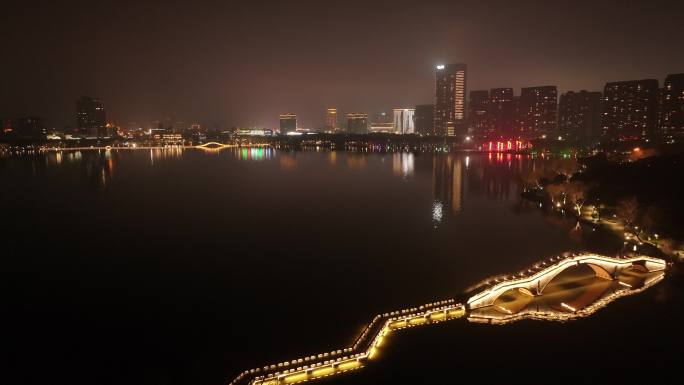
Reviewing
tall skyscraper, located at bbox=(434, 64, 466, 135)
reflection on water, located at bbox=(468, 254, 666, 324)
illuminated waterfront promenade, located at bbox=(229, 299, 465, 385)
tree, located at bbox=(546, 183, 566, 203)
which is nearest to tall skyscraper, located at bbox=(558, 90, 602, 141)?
tall skyscraper, located at bbox=(434, 64, 466, 135)

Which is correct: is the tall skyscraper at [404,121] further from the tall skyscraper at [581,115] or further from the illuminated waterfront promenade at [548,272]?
the illuminated waterfront promenade at [548,272]

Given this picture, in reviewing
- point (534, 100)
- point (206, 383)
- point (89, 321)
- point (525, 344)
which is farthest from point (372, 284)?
point (534, 100)

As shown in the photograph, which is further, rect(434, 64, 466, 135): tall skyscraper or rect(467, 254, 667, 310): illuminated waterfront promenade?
rect(434, 64, 466, 135): tall skyscraper

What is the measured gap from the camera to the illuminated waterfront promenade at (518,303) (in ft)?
18.2

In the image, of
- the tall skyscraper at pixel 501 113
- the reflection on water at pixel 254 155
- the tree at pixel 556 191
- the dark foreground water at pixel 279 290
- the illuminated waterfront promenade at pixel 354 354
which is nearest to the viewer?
the illuminated waterfront promenade at pixel 354 354

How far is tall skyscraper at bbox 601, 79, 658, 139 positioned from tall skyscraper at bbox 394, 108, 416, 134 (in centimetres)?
5027

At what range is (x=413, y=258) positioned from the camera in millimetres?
10016

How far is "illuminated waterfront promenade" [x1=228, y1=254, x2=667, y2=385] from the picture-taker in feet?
18.2

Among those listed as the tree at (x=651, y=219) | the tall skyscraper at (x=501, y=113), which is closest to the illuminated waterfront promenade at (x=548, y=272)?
the tree at (x=651, y=219)

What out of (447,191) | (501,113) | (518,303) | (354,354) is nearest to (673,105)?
(501,113)

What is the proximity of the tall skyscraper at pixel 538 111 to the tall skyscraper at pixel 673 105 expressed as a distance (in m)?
18.4

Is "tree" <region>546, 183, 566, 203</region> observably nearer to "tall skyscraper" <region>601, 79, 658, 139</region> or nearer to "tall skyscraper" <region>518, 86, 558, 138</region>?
"tall skyscraper" <region>601, 79, 658, 139</region>

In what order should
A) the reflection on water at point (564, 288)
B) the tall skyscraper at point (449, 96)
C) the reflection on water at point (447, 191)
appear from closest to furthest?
1. the reflection on water at point (564, 288)
2. the reflection on water at point (447, 191)
3. the tall skyscraper at point (449, 96)

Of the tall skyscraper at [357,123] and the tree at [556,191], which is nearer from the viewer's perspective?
the tree at [556,191]
